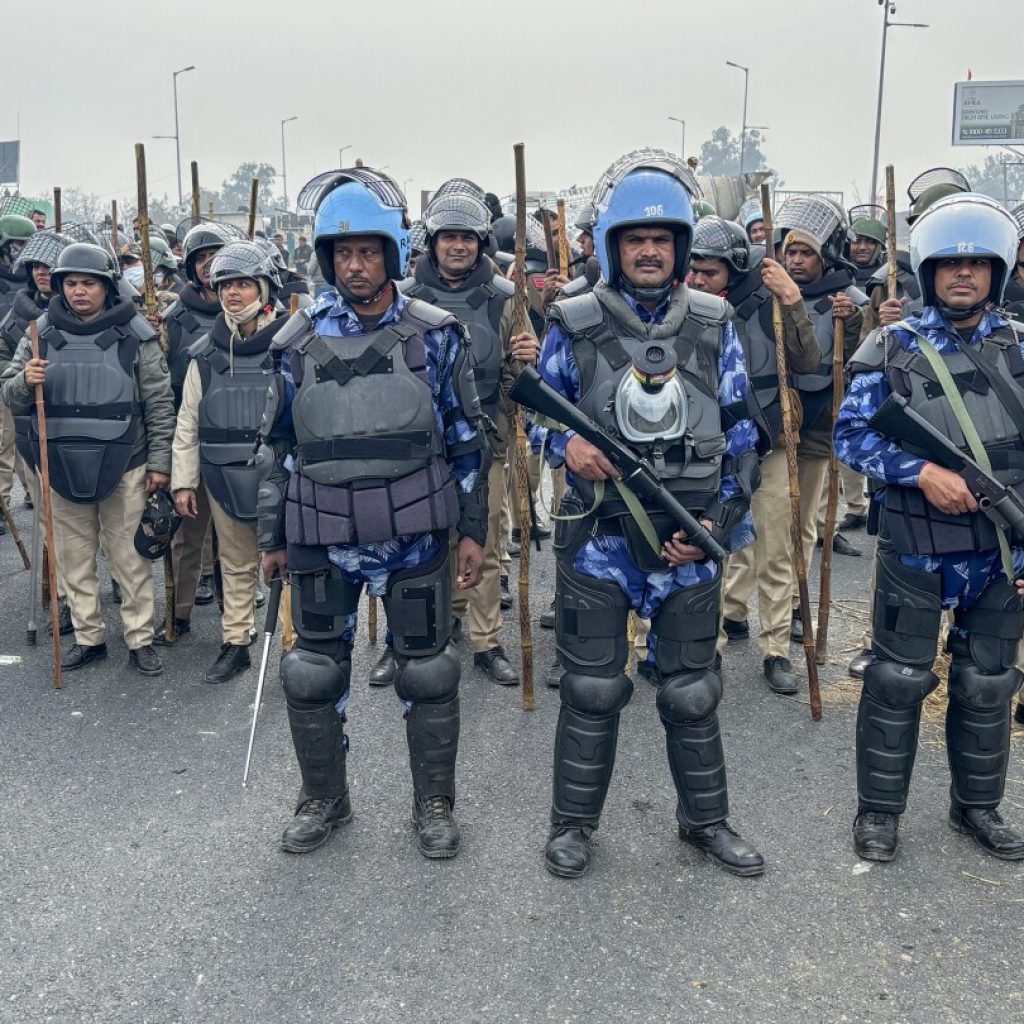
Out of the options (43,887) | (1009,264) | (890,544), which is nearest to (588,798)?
(890,544)

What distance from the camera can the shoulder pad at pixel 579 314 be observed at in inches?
141

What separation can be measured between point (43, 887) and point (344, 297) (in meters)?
2.22

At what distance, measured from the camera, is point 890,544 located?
3771 mm

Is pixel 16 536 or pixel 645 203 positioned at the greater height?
pixel 645 203

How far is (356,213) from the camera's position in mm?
3654

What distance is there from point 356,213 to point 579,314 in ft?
2.69

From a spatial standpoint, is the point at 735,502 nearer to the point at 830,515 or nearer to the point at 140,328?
the point at 830,515

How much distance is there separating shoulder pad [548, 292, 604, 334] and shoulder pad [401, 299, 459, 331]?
0.42 m

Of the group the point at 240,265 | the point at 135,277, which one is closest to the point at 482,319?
the point at 240,265

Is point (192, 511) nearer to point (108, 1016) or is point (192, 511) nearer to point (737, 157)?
point (108, 1016)

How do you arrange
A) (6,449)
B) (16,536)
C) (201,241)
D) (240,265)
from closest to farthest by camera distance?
(240,265) < (201,241) < (16,536) < (6,449)

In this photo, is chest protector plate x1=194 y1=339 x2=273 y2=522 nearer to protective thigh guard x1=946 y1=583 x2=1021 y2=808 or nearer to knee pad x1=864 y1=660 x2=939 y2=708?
knee pad x1=864 y1=660 x2=939 y2=708

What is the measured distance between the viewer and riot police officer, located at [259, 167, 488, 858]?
12.0 ft

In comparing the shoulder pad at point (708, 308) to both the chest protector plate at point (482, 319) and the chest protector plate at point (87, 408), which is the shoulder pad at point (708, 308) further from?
the chest protector plate at point (87, 408)
